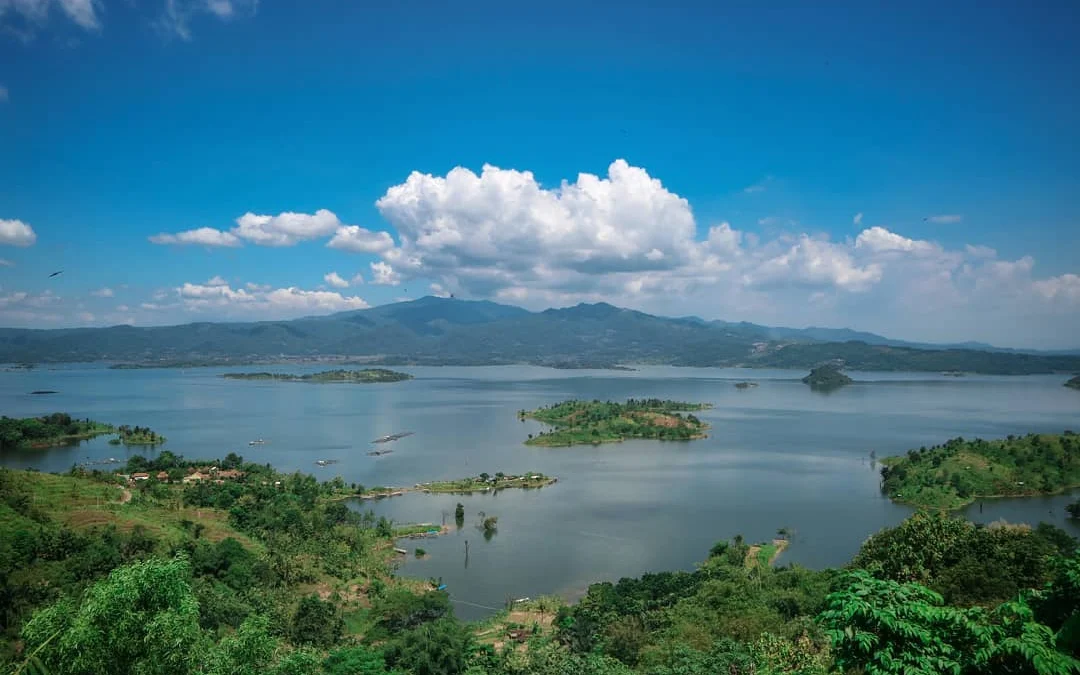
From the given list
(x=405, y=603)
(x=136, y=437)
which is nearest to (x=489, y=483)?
(x=405, y=603)

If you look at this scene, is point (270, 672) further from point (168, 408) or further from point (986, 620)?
point (168, 408)

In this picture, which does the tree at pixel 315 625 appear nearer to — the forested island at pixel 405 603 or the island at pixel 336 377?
the forested island at pixel 405 603

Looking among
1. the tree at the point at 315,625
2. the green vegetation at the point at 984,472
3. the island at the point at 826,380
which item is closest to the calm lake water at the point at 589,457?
the green vegetation at the point at 984,472

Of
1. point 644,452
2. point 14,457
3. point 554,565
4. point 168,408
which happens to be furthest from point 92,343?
point 554,565

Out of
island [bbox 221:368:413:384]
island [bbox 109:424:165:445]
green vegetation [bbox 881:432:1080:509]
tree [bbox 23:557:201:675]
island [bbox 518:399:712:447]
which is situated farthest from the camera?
island [bbox 221:368:413:384]

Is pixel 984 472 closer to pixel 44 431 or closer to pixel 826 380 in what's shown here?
pixel 44 431

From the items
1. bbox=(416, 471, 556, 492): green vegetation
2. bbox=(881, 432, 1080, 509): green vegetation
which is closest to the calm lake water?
bbox=(416, 471, 556, 492): green vegetation

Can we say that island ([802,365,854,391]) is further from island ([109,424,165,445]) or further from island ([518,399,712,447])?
island ([109,424,165,445])
